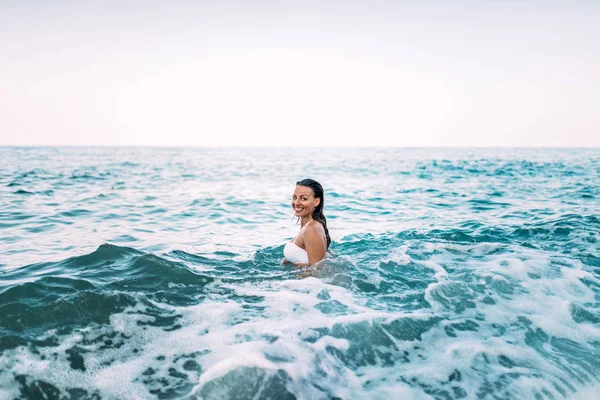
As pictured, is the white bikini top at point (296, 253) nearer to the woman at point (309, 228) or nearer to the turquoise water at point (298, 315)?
the woman at point (309, 228)

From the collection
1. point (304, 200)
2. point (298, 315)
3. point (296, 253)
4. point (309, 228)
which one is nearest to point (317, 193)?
point (304, 200)

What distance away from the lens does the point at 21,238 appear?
8.75 m

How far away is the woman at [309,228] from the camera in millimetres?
6137

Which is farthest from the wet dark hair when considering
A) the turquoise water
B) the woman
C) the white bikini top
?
the turquoise water

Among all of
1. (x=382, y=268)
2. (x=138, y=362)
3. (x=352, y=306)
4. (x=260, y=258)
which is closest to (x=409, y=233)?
(x=382, y=268)

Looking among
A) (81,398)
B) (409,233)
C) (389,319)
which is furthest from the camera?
(409,233)

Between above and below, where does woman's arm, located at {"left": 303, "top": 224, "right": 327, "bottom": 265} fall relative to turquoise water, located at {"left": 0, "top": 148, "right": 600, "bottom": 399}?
above

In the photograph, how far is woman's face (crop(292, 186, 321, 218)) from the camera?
20.4ft

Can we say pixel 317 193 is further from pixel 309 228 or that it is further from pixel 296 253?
pixel 296 253

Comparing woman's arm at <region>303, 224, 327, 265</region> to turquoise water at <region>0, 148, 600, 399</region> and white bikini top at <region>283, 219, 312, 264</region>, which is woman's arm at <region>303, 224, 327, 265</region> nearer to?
white bikini top at <region>283, 219, 312, 264</region>

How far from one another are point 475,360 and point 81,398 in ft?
11.3

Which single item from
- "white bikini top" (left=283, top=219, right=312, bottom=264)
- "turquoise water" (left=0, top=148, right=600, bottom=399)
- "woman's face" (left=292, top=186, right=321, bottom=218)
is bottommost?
"turquoise water" (left=0, top=148, right=600, bottom=399)

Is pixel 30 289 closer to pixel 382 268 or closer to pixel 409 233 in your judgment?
pixel 382 268

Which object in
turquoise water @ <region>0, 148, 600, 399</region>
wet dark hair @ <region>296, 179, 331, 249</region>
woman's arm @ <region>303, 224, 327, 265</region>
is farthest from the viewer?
wet dark hair @ <region>296, 179, 331, 249</region>
